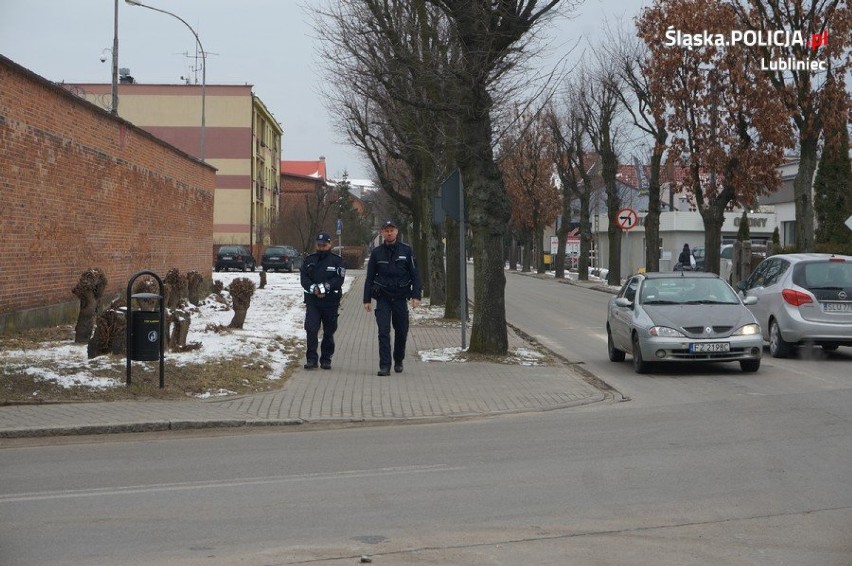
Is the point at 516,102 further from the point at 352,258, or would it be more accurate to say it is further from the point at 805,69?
the point at 352,258

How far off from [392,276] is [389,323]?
24.7 inches

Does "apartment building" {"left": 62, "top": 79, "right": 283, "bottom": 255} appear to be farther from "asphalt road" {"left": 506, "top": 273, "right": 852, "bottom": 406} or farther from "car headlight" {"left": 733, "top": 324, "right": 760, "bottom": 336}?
"car headlight" {"left": 733, "top": 324, "right": 760, "bottom": 336}

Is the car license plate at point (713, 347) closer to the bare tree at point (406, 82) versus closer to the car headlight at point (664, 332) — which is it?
the car headlight at point (664, 332)

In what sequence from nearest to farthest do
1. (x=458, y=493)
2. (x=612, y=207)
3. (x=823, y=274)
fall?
(x=458, y=493) < (x=823, y=274) < (x=612, y=207)

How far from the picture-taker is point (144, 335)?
11.5 meters

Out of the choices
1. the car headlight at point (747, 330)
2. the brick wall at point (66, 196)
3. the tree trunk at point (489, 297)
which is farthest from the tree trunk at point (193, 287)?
the car headlight at point (747, 330)

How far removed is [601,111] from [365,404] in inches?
1499

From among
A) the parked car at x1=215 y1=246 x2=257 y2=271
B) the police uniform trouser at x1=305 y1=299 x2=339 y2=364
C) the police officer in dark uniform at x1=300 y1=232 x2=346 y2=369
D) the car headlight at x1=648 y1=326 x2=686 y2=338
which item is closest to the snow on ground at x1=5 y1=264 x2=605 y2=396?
the police uniform trouser at x1=305 y1=299 x2=339 y2=364

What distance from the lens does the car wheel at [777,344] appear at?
16688 millimetres

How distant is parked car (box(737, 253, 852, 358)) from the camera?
637 inches

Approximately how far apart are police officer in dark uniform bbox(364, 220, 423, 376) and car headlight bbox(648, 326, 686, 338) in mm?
3232

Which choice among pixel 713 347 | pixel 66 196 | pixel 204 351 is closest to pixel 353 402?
pixel 204 351

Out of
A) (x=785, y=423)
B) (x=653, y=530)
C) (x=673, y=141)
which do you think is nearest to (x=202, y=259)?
(x=673, y=141)

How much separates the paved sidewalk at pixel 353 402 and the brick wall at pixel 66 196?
17.1 ft
